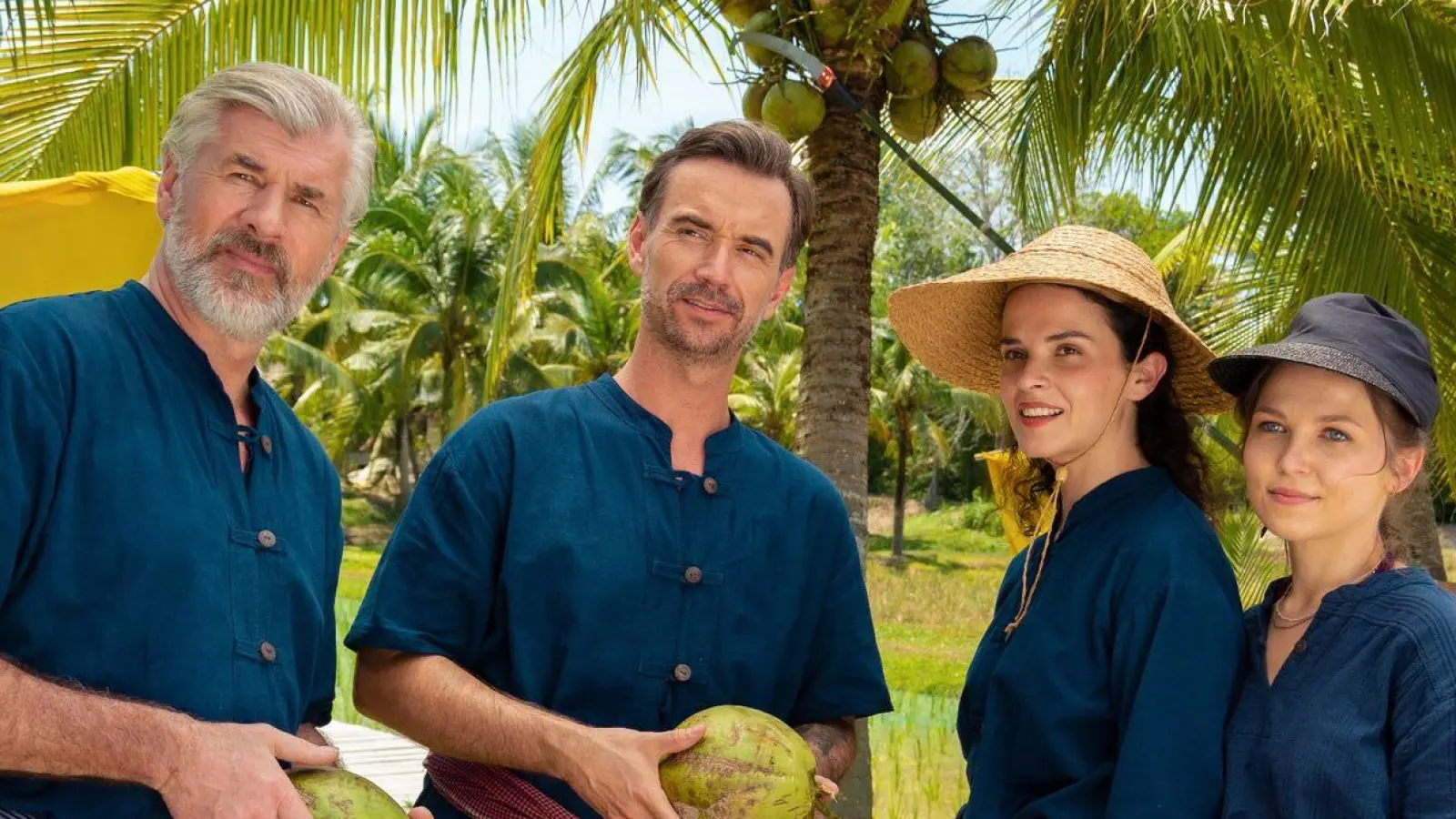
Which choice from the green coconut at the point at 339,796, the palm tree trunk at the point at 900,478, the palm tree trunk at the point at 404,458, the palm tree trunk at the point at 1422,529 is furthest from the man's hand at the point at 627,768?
the palm tree trunk at the point at 900,478

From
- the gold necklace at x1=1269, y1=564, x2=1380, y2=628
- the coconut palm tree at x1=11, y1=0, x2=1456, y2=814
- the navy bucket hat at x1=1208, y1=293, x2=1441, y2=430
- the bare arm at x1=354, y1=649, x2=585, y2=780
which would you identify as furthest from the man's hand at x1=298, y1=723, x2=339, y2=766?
the coconut palm tree at x1=11, y1=0, x2=1456, y2=814

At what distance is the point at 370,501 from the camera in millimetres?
46375

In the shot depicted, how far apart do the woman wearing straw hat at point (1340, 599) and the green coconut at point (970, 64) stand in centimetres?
274

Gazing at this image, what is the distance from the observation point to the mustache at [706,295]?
2.74 m

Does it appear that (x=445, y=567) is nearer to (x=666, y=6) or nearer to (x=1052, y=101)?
(x=666, y=6)

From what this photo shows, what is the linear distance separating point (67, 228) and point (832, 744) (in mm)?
2715

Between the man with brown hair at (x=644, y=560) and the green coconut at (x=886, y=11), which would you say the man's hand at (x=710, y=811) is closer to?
the man with brown hair at (x=644, y=560)

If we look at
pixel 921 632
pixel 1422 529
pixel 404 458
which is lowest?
pixel 921 632

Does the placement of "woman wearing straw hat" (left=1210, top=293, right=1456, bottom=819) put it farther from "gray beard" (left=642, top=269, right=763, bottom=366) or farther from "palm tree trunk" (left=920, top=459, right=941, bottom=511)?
"palm tree trunk" (left=920, top=459, right=941, bottom=511)

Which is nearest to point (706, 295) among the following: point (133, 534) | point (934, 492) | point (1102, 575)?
point (1102, 575)

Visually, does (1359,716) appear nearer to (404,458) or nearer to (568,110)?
(568,110)

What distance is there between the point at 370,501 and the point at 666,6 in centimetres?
4253

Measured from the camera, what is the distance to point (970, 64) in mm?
5125

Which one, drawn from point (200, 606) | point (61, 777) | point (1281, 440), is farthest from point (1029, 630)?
point (61, 777)
